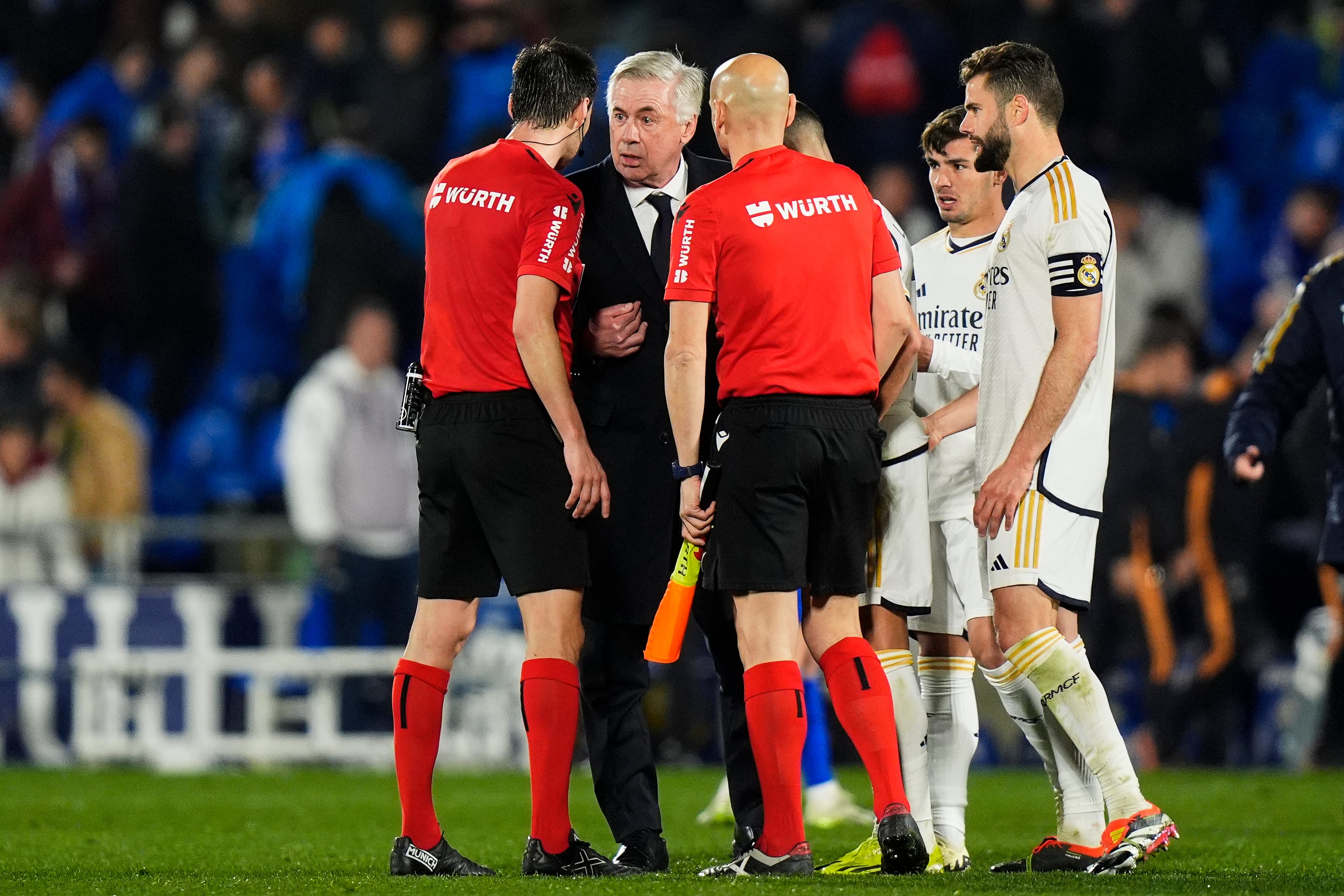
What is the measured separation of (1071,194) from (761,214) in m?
0.94

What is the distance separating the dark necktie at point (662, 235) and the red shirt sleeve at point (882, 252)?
2.33 ft

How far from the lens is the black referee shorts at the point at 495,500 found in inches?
224

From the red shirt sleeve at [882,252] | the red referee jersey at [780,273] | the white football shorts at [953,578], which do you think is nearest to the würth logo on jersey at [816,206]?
the red referee jersey at [780,273]

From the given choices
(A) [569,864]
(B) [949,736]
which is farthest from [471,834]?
(B) [949,736]

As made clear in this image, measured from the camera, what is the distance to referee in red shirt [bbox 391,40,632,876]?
5.66 meters

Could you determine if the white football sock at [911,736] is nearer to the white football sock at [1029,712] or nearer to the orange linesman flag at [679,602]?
the white football sock at [1029,712]

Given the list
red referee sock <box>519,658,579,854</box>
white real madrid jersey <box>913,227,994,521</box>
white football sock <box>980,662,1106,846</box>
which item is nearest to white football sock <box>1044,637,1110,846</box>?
white football sock <box>980,662,1106,846</box>

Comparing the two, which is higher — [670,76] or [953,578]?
[670,76]

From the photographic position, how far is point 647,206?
20.2ft

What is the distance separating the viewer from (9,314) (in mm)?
13789

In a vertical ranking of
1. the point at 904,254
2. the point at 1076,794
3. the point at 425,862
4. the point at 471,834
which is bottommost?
the point at 471,834

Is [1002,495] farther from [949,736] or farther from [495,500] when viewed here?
[495,500]

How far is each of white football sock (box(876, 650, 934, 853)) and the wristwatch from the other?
3.16 feet

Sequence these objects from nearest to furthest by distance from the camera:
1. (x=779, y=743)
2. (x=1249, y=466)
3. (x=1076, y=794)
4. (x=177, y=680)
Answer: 1. (x=779, y=743)
2. (x=1076, y=794)
3. (x=1249, y=466)
4. (x=177, y=680)
